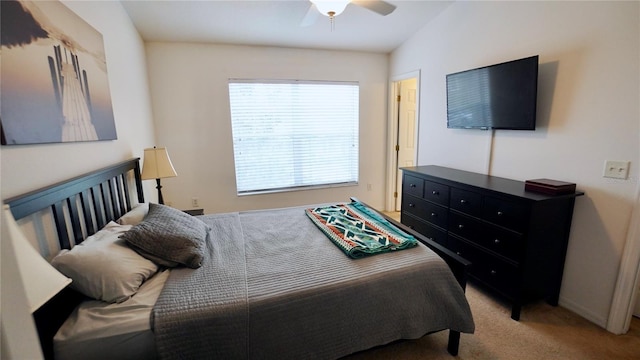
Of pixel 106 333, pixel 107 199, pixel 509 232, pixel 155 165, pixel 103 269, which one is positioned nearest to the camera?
pixel 106 333

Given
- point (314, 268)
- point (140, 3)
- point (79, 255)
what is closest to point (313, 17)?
point (140, 3)

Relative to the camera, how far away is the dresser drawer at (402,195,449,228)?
8.59 ft

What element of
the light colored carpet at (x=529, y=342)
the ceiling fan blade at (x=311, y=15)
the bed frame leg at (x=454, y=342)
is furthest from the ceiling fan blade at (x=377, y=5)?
the light colored carpet at (x=529, y=342)

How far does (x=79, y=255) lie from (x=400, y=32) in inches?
149

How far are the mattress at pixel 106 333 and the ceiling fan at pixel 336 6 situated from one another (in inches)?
78.7

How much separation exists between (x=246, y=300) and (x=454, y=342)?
1317mm

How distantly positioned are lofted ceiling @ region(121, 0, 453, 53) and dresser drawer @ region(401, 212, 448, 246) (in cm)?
228

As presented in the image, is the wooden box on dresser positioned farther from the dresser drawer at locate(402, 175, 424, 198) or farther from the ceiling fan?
the ceiling fan

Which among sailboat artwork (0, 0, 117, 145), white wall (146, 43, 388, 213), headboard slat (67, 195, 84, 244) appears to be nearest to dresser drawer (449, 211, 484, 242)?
white wall (146, 43, 388, 213)

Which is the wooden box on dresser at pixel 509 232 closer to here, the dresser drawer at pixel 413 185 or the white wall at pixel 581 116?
the white wall at pixel 581 116

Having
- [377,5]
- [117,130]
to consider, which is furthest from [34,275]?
[377,5]

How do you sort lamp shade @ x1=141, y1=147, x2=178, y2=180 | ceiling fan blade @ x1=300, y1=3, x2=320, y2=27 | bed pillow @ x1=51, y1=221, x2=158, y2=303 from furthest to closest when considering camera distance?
→ lamp shade @ x1=141, y1=147, x2=178, y2=180 < ceiling fan blade @ x1=300, y1=3, x2=320, y2=27 < bed pillow @ x1=51, y1=221, x2=158, y2=303

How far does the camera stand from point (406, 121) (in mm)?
4156

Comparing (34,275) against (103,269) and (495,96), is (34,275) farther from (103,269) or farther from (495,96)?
(495,96)
